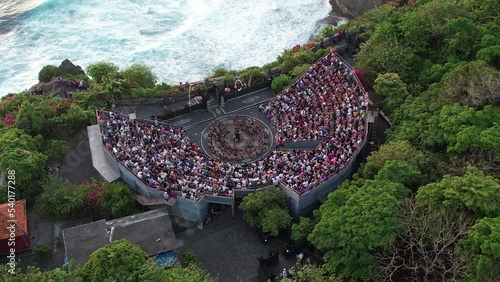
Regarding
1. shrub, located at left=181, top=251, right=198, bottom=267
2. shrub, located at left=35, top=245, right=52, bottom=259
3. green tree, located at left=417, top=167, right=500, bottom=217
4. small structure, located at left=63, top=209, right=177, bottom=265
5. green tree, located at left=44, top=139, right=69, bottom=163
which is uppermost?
green tree, located at left=417, top=167, right=500, bottom=217

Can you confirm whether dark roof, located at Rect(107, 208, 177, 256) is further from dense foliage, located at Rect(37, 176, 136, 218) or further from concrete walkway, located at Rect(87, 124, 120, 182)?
concrete walkway, located at Rect(87, 124, 120, 182)

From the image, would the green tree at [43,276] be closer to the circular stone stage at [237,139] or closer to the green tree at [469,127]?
the circular stone stage at [237,139]

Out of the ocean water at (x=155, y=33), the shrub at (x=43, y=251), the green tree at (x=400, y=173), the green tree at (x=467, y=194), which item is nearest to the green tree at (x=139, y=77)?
the ocean water at (x=155, y=33)

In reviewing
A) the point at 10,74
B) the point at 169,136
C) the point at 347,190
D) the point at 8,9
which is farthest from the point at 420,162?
the point at 8,9

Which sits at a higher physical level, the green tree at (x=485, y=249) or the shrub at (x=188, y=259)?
the green tree at (x=485, y=249)

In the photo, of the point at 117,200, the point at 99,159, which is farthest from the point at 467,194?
the point at 99,159

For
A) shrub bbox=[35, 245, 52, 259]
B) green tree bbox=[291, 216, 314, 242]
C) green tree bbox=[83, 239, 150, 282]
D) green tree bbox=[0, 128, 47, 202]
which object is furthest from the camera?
green tree bbox=[0, 128, 47, 202]

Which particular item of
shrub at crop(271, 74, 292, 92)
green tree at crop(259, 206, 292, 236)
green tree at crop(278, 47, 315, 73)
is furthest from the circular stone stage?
green tree at crop(259, 206, 292, 236)

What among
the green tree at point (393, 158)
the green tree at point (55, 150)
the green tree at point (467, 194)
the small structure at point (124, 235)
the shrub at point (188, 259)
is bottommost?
the shrub at point (188, 259)
